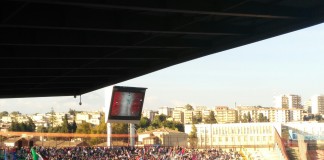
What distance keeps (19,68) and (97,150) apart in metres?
48.0

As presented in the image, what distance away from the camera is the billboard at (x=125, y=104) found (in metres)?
60.9

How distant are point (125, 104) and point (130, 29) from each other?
51998 mm

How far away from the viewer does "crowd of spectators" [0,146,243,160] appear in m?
54.1

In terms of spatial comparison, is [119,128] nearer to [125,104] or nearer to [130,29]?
[125,104]

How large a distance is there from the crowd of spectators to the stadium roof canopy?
3396 centimetres

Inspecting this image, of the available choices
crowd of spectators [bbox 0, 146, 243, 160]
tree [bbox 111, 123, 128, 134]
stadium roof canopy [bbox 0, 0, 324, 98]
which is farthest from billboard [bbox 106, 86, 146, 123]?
tree [bbox 111, 123, 128, 134]

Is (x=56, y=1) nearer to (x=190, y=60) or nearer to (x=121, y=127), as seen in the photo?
(x=190, y=60)

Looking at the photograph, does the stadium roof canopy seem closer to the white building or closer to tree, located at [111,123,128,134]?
the white building

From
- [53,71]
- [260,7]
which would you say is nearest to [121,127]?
[53,71]

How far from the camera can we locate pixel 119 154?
64375 millimetres

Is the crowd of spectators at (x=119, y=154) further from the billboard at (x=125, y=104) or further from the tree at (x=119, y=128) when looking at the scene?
the tree at (x=119, y=128)

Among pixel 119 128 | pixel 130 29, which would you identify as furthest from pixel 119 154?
pixel 119 128

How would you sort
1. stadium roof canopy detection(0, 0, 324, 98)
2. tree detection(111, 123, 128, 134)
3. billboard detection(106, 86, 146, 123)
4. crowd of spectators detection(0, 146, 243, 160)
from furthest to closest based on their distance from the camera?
tree detection(111, 123, 128, 134) < billboard detection(106, 86, 146, 123) < crowd of spectators detection(0, 146, 243, 160) < stadium roof canopy detection(0, 0, 324, 98)

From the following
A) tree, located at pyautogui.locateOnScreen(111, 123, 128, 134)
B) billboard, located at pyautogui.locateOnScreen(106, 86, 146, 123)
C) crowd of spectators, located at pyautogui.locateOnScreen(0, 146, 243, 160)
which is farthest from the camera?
tree, located at pyautogui.locateOnScreen(111, 123, 128, 134)
